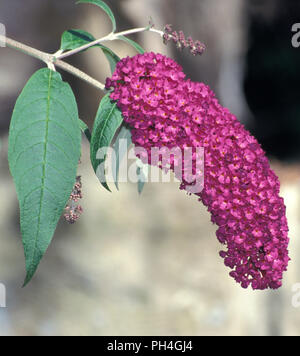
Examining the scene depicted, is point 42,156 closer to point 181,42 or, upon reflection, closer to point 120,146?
point 120,146

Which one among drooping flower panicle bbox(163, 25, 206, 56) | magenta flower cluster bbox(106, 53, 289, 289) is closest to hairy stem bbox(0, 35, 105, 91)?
magenta flower cluster bbox(106, 53, 289, 289)

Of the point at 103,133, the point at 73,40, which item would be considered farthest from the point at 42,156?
the point at 73,40

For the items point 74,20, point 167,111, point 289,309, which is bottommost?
point 289,309

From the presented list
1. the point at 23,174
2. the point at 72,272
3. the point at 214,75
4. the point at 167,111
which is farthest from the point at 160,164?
the point at 214,75

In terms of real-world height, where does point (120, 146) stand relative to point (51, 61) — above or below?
below

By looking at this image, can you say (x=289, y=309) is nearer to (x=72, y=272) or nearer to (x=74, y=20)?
(x=72, y=272)

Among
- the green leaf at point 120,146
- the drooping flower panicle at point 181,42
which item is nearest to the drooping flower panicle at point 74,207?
the green leaf at point 120,146
